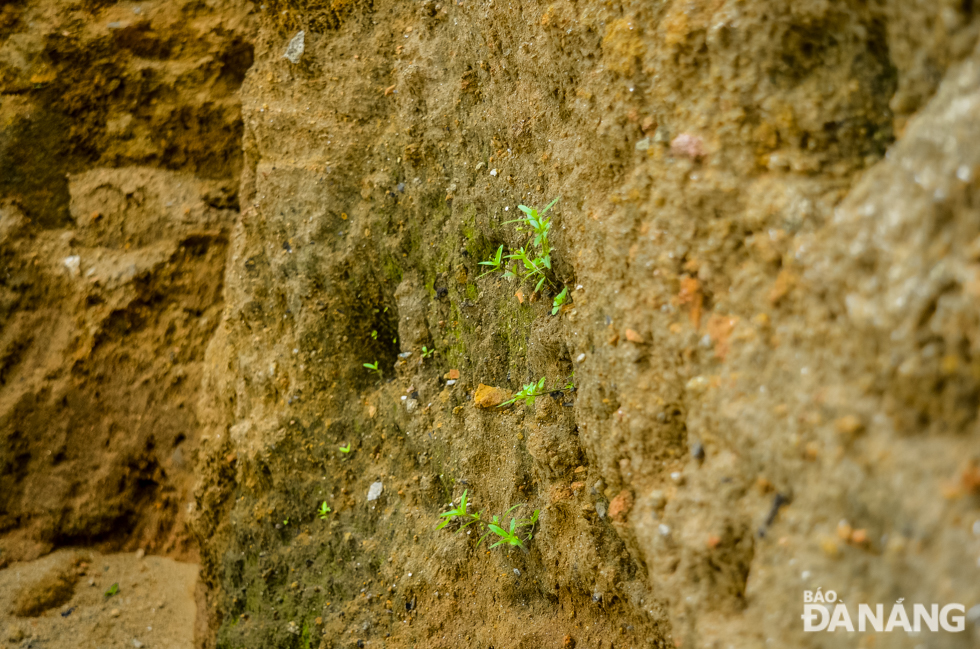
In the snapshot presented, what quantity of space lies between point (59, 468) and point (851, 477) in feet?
12.1

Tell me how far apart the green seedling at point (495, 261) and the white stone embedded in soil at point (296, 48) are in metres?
1.49

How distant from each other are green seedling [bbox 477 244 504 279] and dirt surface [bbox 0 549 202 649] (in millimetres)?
2307

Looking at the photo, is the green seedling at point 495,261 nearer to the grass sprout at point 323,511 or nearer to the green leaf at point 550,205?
the green leaf at point 550,205

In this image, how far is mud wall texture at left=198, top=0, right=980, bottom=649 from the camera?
1010mm

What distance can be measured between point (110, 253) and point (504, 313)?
2.45 m

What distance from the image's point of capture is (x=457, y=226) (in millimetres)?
2357

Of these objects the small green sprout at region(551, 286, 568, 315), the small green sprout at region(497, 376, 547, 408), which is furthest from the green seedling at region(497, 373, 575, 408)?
the small green sprout at region(551, 286, 568, 315)

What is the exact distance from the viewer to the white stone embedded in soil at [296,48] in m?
2.88

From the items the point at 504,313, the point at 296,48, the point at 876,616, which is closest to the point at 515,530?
the point at 504,313

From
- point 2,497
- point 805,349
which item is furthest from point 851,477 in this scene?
point 2,497

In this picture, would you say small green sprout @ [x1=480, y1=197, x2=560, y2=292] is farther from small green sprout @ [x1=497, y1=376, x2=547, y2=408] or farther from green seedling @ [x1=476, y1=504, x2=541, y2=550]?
green seedling @ [x1=476, y1=504, x2=541, y2=550]

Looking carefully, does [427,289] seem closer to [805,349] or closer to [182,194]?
[805,349]

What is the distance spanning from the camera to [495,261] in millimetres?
2164

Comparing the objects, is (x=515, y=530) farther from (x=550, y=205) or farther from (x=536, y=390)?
(x=550, y=205)
